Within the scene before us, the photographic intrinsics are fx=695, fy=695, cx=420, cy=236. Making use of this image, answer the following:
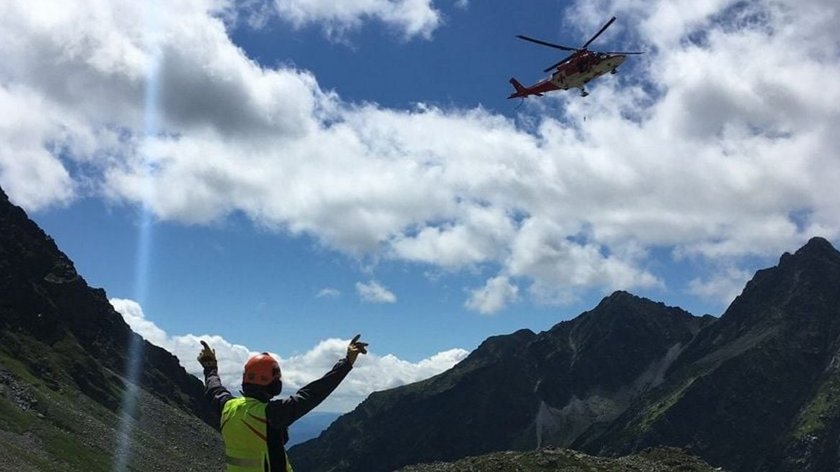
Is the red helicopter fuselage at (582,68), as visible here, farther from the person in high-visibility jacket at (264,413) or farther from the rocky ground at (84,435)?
the rocky ground at (84,435)

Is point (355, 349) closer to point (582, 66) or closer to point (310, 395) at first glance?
point (310, 395)

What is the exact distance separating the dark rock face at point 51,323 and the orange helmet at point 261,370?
512 ft

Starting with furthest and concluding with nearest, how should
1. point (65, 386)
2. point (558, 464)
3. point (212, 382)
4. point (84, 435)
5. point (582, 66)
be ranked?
point (65, 386) → point (84, 435) → point (558, 464) → point (582, 66) → point (212, 382)

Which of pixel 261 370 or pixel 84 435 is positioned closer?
pixel 261 370

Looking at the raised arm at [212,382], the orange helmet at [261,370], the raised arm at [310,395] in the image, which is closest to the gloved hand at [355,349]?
the raised arm at [310,395]

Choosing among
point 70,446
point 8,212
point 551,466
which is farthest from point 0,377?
point 551,466

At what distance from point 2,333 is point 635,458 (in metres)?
135

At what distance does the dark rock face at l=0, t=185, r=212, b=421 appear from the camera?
155 metres

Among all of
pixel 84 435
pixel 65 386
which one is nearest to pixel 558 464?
pixel 84 435

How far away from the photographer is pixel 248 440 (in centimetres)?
805

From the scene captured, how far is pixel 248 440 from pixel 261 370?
2.80 feet

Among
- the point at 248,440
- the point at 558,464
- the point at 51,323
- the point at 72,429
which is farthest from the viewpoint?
the point at 51,323

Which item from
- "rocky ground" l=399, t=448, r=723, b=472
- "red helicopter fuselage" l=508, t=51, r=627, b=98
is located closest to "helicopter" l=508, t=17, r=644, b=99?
"red helicopter fuselage" l=508, t=51, r=627, b=98

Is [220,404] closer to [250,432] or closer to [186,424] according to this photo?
[250,432]
